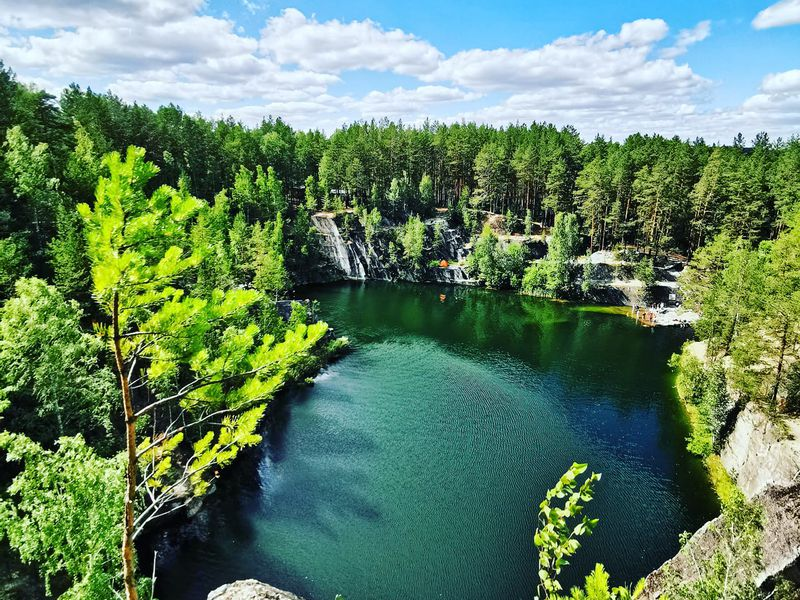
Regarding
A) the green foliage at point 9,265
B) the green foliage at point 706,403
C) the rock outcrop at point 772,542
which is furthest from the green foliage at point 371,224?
the rock outcrop at point 772,542

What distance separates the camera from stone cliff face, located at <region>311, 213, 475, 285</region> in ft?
278

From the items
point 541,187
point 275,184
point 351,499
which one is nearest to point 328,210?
point 275,184

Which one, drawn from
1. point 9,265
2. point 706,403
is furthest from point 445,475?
point 9,265

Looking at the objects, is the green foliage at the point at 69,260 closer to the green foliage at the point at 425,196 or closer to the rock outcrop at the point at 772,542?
the rock outcrop at the point at 772,542

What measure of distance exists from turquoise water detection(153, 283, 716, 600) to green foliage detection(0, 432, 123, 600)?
13930 millimetres

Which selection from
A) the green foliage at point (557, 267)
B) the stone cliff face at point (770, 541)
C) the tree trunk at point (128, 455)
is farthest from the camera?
the green foliage at point (557, 267)

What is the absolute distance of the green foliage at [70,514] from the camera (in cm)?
948

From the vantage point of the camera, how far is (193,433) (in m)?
31.9

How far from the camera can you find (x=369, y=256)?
86750 mm

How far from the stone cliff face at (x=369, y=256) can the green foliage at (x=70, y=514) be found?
74078 millimetres

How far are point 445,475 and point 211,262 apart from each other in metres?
23.3

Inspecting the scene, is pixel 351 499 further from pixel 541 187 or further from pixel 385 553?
pixel 541 187

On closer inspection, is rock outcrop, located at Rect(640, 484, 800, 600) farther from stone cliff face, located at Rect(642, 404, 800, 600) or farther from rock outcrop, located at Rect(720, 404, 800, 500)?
rock outcrop, located at Rect(720, 404, 800, 500)

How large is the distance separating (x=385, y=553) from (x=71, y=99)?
2563 inches
